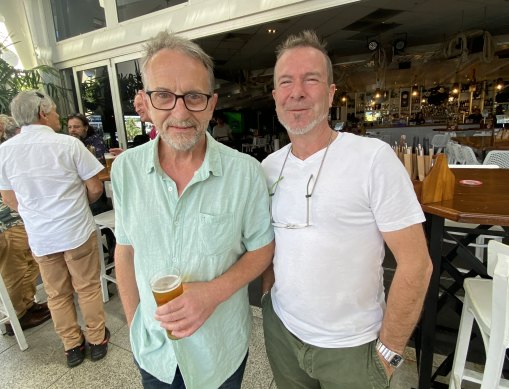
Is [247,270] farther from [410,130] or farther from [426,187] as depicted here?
[410,130]

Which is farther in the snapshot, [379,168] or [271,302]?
[271,302]

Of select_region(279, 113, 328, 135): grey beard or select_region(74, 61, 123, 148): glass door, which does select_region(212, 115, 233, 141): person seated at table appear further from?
select_region(279, 113, 328, 135): grey beard

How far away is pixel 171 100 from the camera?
941mm

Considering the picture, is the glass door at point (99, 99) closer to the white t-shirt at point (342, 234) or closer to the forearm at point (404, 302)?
the white t-shirt at point (342, 234)

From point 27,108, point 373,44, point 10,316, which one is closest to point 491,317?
point 27,108

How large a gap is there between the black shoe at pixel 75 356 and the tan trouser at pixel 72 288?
0.03 metres

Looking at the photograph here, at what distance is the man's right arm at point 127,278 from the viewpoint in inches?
43.8

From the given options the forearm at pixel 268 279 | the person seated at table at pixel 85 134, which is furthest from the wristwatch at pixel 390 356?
the person seated at table at pixel 85 134

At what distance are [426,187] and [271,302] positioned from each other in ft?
2.91

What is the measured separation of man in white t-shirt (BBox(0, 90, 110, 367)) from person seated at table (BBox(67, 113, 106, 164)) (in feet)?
5.48

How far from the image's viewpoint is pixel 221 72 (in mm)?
10867

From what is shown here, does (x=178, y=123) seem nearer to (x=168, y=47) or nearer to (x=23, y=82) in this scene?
(x=168, y=47)

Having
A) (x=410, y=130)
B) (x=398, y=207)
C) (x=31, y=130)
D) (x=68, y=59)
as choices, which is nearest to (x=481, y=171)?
(x=398, y=207)

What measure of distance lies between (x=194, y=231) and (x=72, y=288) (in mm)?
1767
